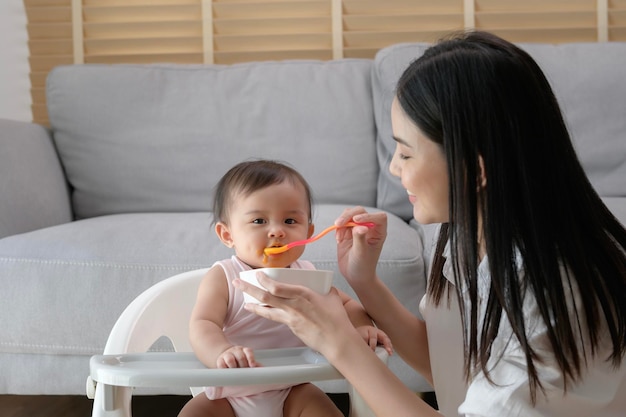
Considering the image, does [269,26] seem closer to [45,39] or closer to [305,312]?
[45,39]

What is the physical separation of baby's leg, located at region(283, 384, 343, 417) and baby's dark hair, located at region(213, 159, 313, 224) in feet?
0.97

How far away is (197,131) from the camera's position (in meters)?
2.23

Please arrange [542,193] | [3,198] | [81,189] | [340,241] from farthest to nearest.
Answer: [81,189], [3,198], [340,241], [542,193]

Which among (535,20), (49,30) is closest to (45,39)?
(49,30)

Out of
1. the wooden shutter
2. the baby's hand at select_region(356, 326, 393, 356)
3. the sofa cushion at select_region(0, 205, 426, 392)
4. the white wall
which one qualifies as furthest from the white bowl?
the white wall

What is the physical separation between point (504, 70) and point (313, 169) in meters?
1.31

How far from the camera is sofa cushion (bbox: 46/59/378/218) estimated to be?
2.20m

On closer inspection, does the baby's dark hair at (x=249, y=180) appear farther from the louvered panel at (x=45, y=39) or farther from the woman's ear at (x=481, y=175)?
the louvered panel at (x=45, y=39)

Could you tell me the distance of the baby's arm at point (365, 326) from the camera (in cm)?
103

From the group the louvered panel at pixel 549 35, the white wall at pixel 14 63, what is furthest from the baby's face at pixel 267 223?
the white wall at pixel 14 63

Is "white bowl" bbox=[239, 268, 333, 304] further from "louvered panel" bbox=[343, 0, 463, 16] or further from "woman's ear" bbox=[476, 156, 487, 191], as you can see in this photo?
"louvered panel" bbox=[343, 0, 463, 16]

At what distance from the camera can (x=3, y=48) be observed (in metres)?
2.65

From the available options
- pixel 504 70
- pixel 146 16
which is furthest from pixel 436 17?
pixel 504 70

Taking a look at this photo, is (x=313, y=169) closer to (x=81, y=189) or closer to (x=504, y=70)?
(x=81, y=189)
